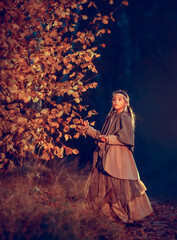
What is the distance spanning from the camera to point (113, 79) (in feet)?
27.7

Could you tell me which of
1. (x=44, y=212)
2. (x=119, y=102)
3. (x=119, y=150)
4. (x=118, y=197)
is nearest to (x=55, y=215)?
(x=44, y=212)

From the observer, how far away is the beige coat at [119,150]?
391 centimetres

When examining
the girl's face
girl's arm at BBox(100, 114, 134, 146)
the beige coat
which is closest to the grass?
the beige coat

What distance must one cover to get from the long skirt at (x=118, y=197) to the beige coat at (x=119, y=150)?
0.14 metres

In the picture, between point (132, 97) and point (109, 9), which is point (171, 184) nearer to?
point (132, 97)

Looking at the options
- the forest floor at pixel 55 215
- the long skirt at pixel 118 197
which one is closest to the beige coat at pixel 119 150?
the long skirt at pixel 118 197

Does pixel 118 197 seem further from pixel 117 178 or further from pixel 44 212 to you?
pixel 44 212

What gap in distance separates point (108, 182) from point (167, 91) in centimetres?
553

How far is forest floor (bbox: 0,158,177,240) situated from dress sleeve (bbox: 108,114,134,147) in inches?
38.5

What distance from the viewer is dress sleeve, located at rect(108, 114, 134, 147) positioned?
3906 mm

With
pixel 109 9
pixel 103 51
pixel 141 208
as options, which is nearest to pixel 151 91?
pixel 103 51

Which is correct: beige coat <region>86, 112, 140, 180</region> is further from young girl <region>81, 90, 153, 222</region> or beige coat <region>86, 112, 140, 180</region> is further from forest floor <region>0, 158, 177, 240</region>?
forest floor <region>0, 158, 177, 240</region>

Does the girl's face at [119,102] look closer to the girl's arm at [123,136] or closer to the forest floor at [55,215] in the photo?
the girl's arm at [123,136]

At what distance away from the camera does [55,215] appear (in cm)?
304
